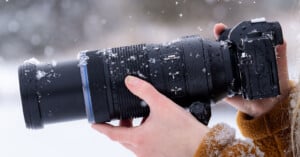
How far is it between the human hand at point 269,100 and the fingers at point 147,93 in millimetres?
224

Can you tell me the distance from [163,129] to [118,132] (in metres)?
0.10

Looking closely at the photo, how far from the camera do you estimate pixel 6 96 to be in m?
3.38

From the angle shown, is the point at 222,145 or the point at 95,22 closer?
the point at 222,145

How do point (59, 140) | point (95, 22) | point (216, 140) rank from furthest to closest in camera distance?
1. point (95, 22)
2. point (59, 140)
3. point (216, 140)

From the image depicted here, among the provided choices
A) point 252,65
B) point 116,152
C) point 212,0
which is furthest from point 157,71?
point 212,0

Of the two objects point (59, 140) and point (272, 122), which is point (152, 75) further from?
point (59, 140)

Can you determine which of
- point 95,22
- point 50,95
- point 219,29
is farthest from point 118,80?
point 95,22

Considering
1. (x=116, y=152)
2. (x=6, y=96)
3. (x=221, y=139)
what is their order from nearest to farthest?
(x=221, y=139)
(x=116, y=152)
(x=6, y=96)

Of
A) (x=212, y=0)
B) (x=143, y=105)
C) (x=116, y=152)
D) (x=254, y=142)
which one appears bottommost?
(x=116, y=152)

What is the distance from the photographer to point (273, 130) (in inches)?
42.5

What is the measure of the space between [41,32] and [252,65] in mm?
3011

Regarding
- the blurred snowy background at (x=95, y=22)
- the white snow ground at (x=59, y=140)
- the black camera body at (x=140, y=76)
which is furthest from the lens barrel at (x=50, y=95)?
the blurred snowy background at (x=95, y=22)

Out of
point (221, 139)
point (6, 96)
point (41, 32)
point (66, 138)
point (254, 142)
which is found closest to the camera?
point (221, 139)

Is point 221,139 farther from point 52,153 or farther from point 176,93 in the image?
point 52,153
